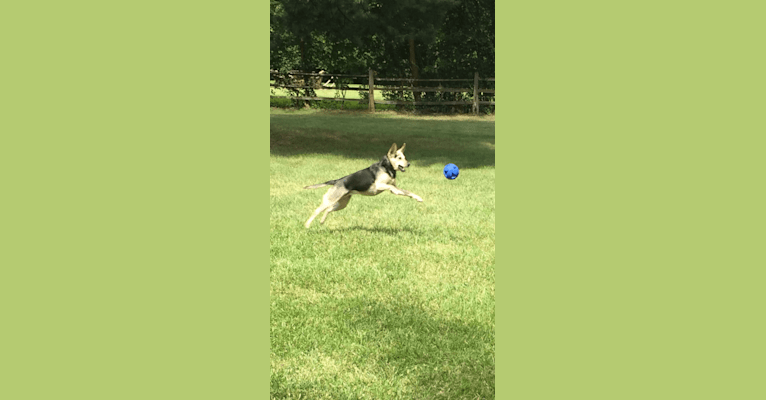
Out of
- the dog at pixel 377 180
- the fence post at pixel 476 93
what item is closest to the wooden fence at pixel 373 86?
the fence post at pixel 476 93

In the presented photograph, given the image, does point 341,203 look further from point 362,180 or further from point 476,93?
point 476,93

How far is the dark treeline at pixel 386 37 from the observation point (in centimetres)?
1505

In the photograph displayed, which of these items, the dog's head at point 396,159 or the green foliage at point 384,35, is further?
the green foliage at point 384,35

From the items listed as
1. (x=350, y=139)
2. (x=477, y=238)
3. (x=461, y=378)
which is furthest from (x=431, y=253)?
(x=350, y=139)

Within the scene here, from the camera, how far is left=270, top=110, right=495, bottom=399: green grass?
4.95m

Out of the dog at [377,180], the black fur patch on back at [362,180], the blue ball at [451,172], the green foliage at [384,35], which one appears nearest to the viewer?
the dog at [377,180]

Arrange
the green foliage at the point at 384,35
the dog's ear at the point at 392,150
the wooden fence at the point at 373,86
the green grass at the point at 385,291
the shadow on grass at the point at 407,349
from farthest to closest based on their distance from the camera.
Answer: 1. the wooden fence at the point at 373,86
2. the green foliage at the point at 384,35
3. the dog's ear at the point at 392,150
4. the green grass at the point at 385,291
5. the shadow on grass at the point at 407,349

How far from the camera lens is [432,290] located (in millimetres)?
6770

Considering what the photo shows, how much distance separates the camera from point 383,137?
746 inches

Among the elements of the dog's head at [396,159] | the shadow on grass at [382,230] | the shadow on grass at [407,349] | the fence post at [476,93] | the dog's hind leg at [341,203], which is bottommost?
the shadow on grass at [407,349]

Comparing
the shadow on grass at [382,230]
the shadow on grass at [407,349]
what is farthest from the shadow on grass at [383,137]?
the shadow on grass at [407,349]

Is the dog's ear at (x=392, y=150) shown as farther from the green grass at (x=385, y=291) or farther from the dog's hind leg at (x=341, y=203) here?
the green grass at (x=385, y=291)

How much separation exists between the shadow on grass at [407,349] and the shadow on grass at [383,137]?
28.8ft

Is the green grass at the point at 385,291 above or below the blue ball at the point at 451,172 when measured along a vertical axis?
below
